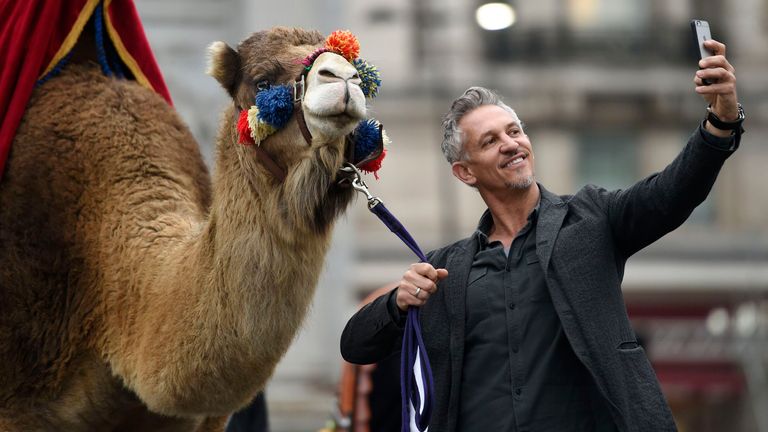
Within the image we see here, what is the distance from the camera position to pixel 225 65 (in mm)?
4906

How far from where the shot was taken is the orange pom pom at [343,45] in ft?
14.6

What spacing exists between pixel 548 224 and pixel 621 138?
18317 millimetres

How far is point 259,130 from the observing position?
4.62 metres

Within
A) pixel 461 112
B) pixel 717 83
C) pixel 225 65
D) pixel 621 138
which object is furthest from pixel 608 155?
pixel 717 83

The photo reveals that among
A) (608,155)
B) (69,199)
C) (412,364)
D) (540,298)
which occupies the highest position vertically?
(69,199)

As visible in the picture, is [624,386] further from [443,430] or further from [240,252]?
[240,252]

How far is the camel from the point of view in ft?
15.1

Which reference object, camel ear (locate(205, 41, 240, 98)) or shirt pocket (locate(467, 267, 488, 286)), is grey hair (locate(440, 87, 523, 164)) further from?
camel ear (locate(205, 41, 240, 98))

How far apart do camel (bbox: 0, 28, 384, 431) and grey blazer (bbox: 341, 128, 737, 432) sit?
1.36 ft

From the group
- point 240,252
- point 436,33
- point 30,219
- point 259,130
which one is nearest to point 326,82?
point 259,130

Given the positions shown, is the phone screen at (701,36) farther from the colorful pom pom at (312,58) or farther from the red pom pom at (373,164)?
the colorful pom pom at (312,58)

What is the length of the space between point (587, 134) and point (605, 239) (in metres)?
18.2

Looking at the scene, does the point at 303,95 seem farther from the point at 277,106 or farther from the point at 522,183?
the point at 522,183

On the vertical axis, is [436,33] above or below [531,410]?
above
